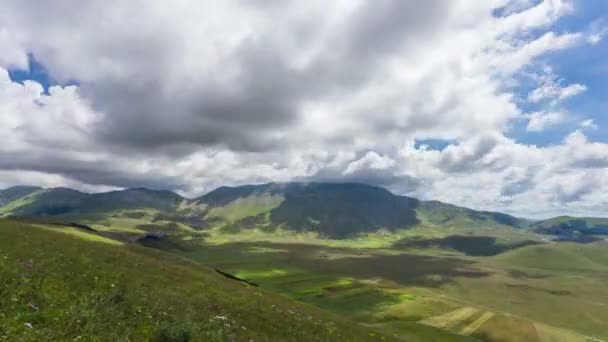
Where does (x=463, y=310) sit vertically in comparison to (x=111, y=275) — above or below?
below

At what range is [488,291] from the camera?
19325cm

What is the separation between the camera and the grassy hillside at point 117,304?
51.4 feet

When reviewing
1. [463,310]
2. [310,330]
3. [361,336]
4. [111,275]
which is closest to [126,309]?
[111,275]

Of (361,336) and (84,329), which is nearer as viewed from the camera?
(84,329)

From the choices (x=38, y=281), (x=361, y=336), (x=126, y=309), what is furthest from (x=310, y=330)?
(x=38, y=281)

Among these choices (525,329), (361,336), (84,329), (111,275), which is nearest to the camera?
(84,329)

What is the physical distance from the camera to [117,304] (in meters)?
22.1

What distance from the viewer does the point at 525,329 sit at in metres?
104

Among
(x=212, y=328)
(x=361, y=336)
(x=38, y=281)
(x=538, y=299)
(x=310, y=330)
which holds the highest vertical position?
(x=38, y=281)

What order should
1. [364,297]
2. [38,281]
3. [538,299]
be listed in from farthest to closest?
[538,299] < [364,297] < [38,281]

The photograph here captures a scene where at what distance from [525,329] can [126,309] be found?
4734 inches

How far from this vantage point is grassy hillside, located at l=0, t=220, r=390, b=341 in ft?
51.4

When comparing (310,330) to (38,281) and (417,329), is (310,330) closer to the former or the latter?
(38,281)

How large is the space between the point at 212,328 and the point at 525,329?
4515 inches
